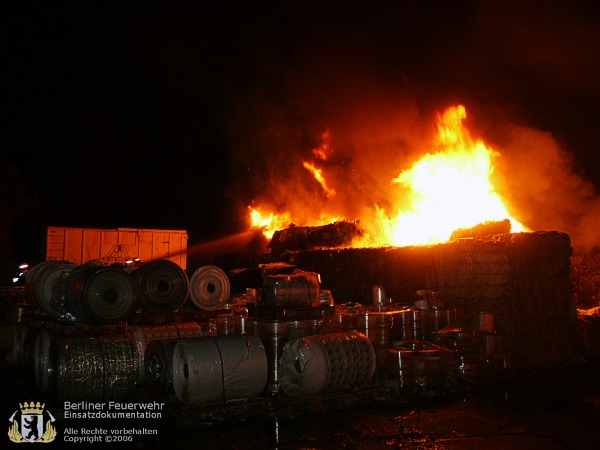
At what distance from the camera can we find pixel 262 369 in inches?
306

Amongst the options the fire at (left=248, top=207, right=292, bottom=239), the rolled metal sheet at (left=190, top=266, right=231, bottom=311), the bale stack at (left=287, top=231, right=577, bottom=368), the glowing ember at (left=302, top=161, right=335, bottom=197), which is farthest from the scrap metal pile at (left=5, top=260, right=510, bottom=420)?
the fire at (left=248, top=207, right=292, bottom=239)

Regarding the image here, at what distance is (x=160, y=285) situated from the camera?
10.1 meters

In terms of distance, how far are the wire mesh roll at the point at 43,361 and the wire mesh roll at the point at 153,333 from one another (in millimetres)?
1330

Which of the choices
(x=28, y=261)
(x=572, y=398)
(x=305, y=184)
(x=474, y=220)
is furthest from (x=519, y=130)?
(x=28, y=261)

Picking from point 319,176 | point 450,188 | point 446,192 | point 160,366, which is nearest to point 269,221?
point 319,176

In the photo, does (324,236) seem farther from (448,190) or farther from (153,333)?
(153,333)

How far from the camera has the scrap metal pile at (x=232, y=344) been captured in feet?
25.0

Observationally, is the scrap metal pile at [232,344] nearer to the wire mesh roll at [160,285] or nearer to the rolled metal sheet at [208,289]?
the wire mesh roll at [160,285]

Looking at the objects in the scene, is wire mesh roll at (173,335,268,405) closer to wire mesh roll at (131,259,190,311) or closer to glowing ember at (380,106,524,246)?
wire mesh roll at (131,259,190,311)

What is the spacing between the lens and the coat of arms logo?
6750 mm

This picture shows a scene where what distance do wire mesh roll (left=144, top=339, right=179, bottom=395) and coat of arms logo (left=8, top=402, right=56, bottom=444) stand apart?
1548mm

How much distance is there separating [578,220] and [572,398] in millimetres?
12870

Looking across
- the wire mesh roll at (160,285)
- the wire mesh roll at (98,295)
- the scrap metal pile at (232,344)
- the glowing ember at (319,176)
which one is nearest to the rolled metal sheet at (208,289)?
A: the scrap metal pile at (232,344)

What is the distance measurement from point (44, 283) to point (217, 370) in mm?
4556
